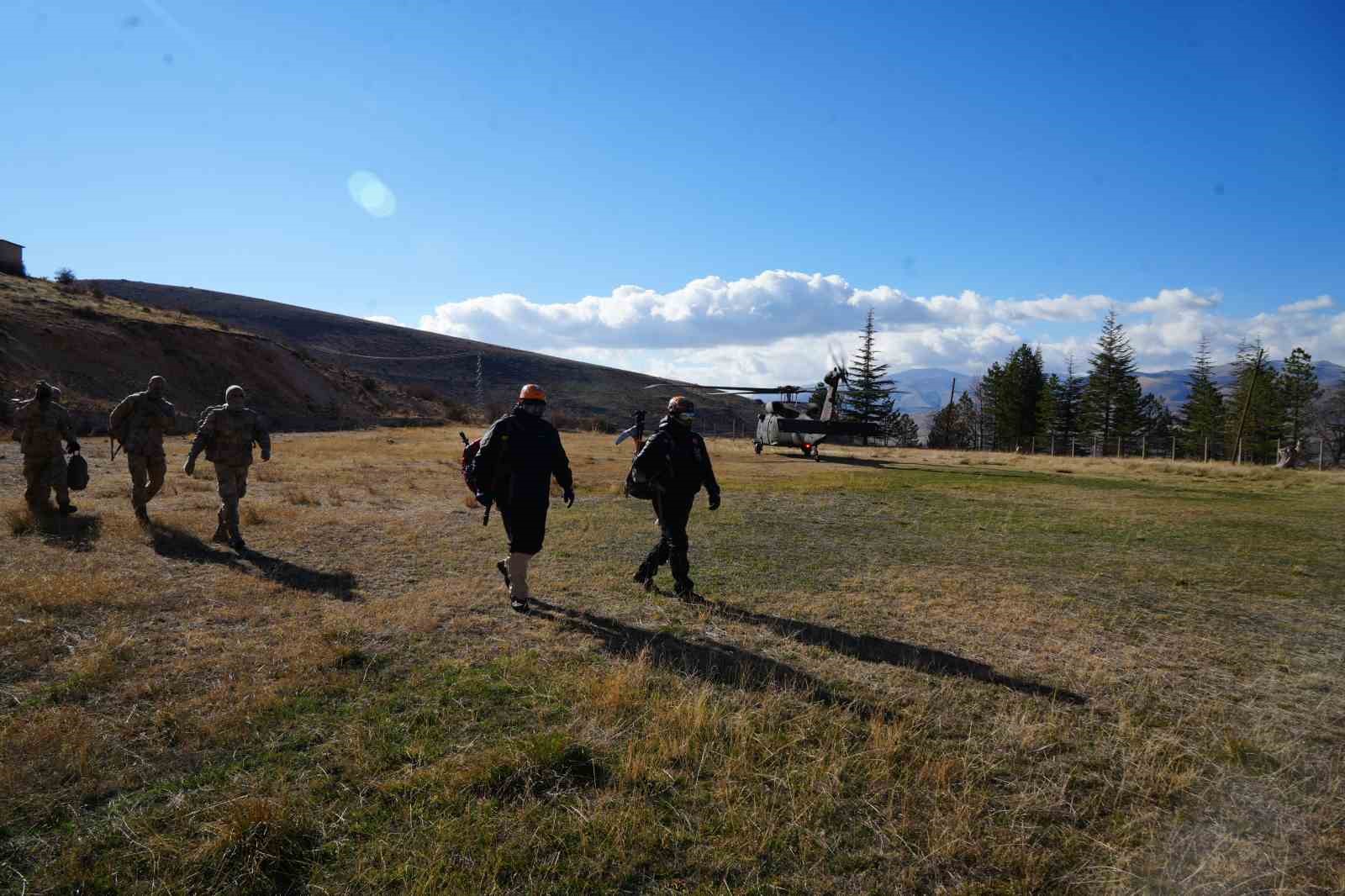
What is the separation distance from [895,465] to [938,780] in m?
28.5

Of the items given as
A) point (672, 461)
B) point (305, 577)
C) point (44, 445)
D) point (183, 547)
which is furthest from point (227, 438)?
point (672, 461)

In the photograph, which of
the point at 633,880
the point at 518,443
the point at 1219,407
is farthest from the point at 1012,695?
the point at 1219,407

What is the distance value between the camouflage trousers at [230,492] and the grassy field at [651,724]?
39 cm

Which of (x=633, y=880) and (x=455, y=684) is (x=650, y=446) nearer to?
(x=455, y=684)

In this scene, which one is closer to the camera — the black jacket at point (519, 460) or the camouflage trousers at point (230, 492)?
the black jacket at point (519, 460)

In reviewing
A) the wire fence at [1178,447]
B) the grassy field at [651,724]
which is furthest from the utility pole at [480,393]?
the grassy field at [651,724]

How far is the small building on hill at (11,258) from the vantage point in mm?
47781

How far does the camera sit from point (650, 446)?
25.6 feet

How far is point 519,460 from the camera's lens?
23.5 ft

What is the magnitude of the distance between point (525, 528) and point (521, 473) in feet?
1.83

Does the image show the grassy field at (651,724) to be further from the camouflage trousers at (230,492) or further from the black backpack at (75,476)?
the black backpack at (75,476)

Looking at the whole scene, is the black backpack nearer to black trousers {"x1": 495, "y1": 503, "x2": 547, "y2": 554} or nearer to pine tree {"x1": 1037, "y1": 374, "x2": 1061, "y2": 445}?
black trousers {"x1": 495, "y1": 503, "x2": 547, "y2": 554}

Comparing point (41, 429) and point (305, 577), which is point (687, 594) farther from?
point (41, 429)

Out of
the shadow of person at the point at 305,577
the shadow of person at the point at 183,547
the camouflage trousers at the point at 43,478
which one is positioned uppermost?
the camouflage trousers at the point at 43,478
